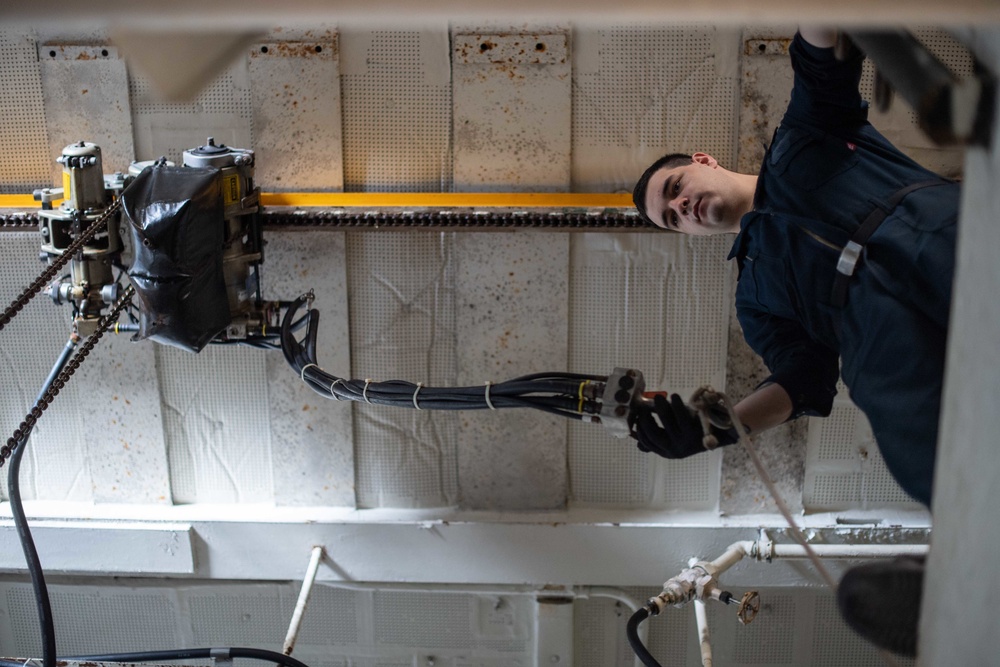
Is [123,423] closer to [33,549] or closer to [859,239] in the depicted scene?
[33,549]

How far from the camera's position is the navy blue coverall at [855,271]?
1486mm

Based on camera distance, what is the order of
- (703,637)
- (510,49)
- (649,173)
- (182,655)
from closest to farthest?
(649,173), (703,637), (510,49), (182,655)

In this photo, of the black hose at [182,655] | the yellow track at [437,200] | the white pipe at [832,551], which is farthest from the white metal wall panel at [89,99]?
the white pipe at [832,551]

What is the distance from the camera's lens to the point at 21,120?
2578 millimetres

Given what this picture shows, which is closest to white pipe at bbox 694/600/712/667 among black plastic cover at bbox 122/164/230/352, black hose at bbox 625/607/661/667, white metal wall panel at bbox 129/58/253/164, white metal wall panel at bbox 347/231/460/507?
black hose at bbox 625/607/661/667

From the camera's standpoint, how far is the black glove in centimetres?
171

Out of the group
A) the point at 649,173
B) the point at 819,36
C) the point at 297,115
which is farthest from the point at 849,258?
the point at 297,115

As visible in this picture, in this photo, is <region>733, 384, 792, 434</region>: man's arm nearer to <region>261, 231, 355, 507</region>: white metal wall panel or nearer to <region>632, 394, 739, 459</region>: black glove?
<region>632, 394, 739, 459</region>: black glove

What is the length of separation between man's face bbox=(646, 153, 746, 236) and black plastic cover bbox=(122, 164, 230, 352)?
106cm

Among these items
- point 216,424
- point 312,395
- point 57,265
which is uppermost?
point 57,265

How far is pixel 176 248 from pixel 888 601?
174 centimetres

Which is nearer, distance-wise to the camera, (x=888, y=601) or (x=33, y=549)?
(x=888, y=601)

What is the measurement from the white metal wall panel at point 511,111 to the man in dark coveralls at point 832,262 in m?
0.49

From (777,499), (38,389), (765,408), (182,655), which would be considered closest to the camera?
(777,499)
